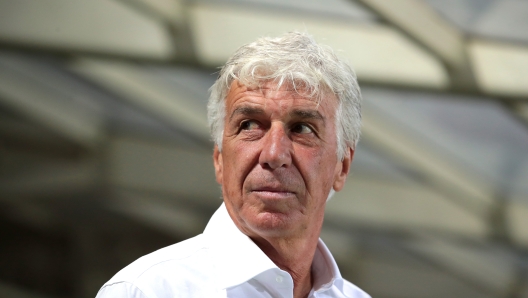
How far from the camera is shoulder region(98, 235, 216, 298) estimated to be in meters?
2.20

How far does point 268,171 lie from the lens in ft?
7.98

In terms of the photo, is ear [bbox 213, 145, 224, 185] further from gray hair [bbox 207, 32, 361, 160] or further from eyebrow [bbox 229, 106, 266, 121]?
eyebrow [bbox 229, 106, 266, 121]

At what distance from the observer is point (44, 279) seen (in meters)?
12.6

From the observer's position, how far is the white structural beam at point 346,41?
652 centimetres

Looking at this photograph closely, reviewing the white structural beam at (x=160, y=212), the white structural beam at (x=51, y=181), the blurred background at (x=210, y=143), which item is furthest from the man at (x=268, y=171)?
the white structural beam at (x=160, y=212)

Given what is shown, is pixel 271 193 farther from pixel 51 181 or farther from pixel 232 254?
pixel 51 181

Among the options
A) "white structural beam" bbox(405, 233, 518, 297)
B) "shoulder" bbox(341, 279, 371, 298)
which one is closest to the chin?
"shoulder" bbox(341, 279, 371, 298)

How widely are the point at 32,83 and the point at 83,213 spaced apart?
3590mm

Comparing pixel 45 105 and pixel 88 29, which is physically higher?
pixel 88 29

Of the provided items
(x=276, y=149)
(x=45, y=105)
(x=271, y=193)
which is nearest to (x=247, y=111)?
(x=276, y=149)

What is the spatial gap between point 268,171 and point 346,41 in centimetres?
433

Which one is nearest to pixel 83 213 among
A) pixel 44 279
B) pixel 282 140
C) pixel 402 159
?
pixel 44 279

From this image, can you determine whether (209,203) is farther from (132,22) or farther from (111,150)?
(132,22)

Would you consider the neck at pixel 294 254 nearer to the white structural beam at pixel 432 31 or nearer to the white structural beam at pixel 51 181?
the white structural beam at pixel 432 31
